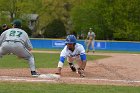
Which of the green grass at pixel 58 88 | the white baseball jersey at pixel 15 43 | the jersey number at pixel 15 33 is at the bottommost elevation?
the green grass at pixel 58 88

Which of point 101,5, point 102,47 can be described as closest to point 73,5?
point 101,5

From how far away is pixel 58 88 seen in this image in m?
8.99

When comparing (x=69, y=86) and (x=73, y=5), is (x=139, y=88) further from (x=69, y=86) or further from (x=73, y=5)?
(x=73, y=5)

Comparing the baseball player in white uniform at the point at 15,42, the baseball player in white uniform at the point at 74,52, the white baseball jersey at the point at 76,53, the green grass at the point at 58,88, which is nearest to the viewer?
the green grass at the point at 58,88

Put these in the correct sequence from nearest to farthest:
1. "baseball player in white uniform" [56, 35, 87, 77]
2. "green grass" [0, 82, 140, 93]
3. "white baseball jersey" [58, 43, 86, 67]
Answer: "green grass" [0, 82, 140, 93], "baseball player in white uniform" [56, 35, 87, 77], "white baseball jersey" [58, 43, 86, 67]

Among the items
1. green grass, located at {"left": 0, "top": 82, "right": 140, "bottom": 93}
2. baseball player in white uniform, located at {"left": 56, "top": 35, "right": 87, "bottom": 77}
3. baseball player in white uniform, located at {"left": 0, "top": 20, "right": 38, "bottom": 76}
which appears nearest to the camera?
green grass, located at {"left": 0, "top": 82, "right": 140, "bottom": 93}

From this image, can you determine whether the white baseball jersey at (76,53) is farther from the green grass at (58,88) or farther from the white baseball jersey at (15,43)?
the green grass at (58,88)

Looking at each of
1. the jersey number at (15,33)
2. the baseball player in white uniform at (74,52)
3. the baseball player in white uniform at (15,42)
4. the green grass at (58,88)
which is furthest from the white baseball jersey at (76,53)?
the green grass at (58,88)

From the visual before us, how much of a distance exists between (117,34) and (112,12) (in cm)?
265

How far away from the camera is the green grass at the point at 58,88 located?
8.56 m

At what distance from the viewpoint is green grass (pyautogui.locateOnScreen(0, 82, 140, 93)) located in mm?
8562

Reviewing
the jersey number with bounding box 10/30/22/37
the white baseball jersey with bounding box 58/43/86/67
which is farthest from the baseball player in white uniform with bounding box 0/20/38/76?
the white baseball jersey with bounding box 58/43/86/67

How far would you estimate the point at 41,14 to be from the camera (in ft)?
197

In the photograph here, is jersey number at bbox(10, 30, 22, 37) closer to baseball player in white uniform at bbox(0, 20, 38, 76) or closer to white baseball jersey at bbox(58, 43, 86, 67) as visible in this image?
Result: baseball player in white uniform at bbox(0, 20, 38, 76)
